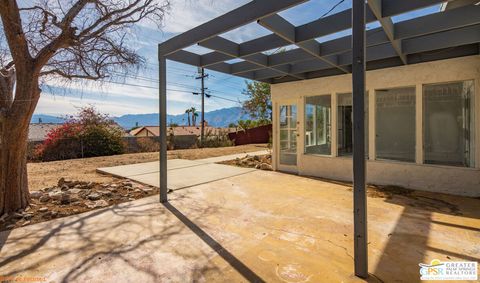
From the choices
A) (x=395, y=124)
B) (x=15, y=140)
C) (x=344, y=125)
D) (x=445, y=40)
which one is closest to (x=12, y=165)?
(x=15, y=140)

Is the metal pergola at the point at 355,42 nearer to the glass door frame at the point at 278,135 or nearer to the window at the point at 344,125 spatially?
the window at the point at 344,125

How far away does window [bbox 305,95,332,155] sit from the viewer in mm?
6008

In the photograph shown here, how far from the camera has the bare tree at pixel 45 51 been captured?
3.31 metres

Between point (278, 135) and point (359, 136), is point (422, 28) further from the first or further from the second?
point (278, 135)

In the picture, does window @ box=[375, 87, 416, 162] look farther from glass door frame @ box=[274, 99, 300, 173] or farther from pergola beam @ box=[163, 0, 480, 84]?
glass door frame @ box=[274, 99, 300, 173]

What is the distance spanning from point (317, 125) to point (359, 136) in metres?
4.35

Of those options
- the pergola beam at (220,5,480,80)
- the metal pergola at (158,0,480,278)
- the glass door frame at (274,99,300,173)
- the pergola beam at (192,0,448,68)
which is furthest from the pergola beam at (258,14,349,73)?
the glass door frame at (274,99,300,173)

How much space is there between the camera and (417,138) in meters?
4.77

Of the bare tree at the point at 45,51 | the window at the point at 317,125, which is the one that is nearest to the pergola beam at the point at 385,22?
the window at the point at 317,125

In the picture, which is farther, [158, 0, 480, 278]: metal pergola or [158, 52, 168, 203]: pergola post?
[158, 52, 168, 203]: pergola post

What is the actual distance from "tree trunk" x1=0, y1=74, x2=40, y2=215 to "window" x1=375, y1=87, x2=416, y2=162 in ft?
20.6

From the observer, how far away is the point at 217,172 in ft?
21.5

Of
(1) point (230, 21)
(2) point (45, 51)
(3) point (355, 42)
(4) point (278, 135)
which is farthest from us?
(4) point (278, 135)

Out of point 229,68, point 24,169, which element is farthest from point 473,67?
point 24,169
